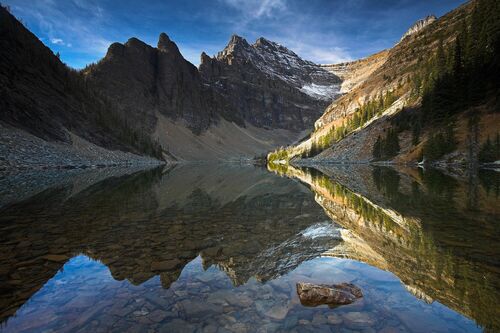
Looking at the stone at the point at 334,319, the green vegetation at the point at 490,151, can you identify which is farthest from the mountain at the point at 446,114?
the stone at the point at 334,319

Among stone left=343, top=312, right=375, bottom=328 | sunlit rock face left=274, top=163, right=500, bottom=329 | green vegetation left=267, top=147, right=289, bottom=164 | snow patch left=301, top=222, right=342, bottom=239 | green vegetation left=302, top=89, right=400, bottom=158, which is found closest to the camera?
stone left=343, top=312, right=375, bottom=328

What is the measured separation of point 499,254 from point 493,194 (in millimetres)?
15446

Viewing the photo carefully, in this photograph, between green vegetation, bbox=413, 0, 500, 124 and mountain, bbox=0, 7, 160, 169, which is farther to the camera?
green vegetation, bbox=413, 0, 500, 124

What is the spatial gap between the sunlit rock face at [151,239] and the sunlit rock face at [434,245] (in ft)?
4.54

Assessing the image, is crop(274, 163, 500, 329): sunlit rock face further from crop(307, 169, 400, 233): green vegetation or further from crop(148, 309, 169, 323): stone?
crop(148, 309, 169, 323): stone

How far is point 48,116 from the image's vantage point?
82625 millimetres

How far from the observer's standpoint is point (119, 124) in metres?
124

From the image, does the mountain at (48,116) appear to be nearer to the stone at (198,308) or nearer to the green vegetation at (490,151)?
the stone at (198,308)

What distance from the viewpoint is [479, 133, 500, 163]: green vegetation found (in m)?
50.4

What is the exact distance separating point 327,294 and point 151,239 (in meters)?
6.81

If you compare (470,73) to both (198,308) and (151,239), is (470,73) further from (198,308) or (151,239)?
(198,308)

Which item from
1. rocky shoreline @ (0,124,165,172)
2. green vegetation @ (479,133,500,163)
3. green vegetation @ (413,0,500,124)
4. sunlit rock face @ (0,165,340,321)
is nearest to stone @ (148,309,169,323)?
sunlit rock face @ (0,165,340,321)

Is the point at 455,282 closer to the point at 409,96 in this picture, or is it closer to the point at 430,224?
the point at 430,224

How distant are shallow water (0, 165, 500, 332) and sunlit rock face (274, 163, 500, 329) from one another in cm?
4
